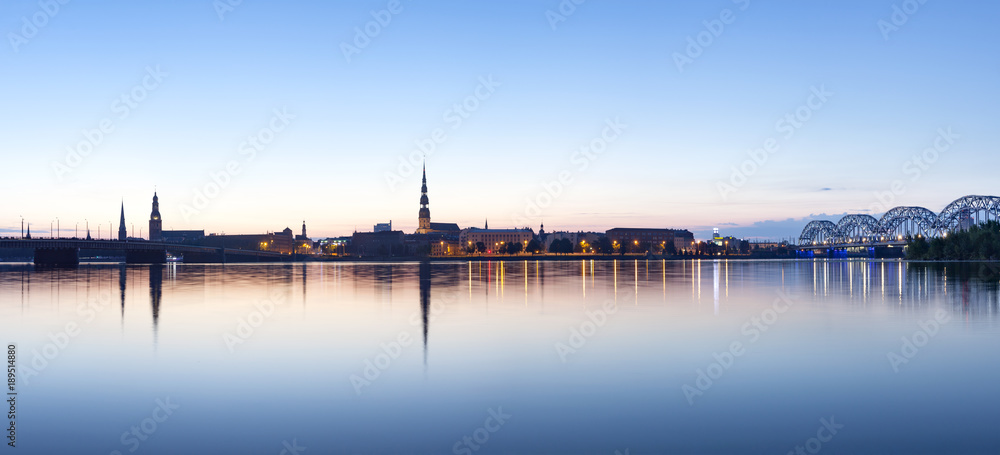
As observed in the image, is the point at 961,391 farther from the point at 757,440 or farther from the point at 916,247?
the point at 916,247

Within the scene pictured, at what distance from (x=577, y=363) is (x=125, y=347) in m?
11.1

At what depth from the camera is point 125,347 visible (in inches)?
690

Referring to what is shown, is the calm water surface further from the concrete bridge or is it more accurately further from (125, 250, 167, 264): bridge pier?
(125, 250, 167, 264): bridge pier

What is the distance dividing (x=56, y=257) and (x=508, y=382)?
126 metres

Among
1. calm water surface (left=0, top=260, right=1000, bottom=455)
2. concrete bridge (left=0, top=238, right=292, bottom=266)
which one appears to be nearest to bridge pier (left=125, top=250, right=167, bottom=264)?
concrete bridge (left=0, top=238, right=292, bottom=266)

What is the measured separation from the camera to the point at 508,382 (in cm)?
1297

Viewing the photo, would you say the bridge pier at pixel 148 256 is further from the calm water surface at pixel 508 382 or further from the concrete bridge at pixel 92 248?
the calm water surface at pixel 508 382

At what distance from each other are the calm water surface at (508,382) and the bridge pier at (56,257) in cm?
10410

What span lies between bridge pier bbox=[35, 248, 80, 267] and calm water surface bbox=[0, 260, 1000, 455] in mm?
104101

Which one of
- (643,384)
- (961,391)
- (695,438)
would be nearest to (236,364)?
(643,384)

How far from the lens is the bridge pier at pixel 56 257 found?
115250 mm

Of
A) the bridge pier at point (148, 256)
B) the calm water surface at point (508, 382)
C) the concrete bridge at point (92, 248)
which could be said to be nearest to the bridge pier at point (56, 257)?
the concrete bridge at point (92, 248)

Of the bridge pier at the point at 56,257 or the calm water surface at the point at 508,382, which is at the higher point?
the bridge pier at the point at 56,257

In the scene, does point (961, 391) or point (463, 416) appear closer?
point (463, 416)
